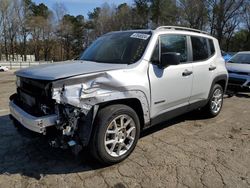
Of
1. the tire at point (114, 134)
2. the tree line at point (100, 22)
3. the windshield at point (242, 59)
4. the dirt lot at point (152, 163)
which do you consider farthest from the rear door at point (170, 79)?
the tree line at point (100, 22)

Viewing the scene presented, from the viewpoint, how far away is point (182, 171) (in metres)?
3.85

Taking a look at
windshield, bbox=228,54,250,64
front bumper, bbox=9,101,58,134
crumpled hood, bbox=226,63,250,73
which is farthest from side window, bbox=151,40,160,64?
windshield, bbox=228,54,250,64

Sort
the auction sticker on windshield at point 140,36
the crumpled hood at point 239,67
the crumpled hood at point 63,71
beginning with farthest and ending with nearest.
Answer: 1. the crumpled hood at point 239,67
2. the auction sticker on windshield at point 140,36
3. the crumpled hood at point 63,71

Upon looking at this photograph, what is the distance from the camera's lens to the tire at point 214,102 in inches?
241

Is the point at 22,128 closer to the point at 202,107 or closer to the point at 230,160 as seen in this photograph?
the point at 230,160

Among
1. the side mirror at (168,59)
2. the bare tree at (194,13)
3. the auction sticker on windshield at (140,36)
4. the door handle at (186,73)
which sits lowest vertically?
the door handle at (186,73)

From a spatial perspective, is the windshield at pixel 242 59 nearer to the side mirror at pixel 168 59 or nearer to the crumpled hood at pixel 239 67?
the crumpled hood at pixel 239 67

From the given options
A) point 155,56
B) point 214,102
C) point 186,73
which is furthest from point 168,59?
point 214,102

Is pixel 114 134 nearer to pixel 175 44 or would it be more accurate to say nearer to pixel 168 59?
pixel 168 59

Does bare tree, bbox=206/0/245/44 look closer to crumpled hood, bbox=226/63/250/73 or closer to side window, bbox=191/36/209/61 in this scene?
crumpled hood, bbox=226/63/250/73

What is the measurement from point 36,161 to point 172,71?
8.27 feet

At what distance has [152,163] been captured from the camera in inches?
160

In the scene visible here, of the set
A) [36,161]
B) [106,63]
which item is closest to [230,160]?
[106,63]

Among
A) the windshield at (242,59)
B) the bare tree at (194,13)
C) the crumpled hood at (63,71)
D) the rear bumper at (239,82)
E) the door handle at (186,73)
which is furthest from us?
the bare tree at (194,13)
